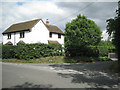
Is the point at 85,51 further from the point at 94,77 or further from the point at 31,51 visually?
the point at 94,77

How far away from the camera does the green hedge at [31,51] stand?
56.1ft

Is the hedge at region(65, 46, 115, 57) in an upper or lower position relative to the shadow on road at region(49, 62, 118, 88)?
upper

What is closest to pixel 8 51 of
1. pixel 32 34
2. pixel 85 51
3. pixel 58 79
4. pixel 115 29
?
pixel 32 34

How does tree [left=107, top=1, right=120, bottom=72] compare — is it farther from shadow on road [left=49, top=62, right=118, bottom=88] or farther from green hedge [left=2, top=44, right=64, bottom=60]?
green hedge [left=2, top=44, right=64, bottom=60]

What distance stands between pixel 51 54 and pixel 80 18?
780 inches

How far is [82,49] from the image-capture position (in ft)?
61.6

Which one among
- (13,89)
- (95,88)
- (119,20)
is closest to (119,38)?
(119,20)

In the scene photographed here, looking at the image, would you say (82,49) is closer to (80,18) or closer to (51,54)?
(51,54)

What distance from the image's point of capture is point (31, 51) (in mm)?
17109

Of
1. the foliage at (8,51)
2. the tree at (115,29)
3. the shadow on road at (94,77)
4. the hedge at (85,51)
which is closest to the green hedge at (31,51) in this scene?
the foliage at (8,51)

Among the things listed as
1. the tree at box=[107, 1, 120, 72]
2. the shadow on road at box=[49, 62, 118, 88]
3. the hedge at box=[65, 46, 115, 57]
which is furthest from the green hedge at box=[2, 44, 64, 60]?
the tree at box=[107, 1, 120, 72]

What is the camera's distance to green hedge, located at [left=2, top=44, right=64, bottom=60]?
56.1 feet

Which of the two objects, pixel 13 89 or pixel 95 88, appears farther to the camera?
pixel 95 88

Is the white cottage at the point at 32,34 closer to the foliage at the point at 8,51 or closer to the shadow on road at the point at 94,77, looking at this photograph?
the foliage at the point at 8,51
